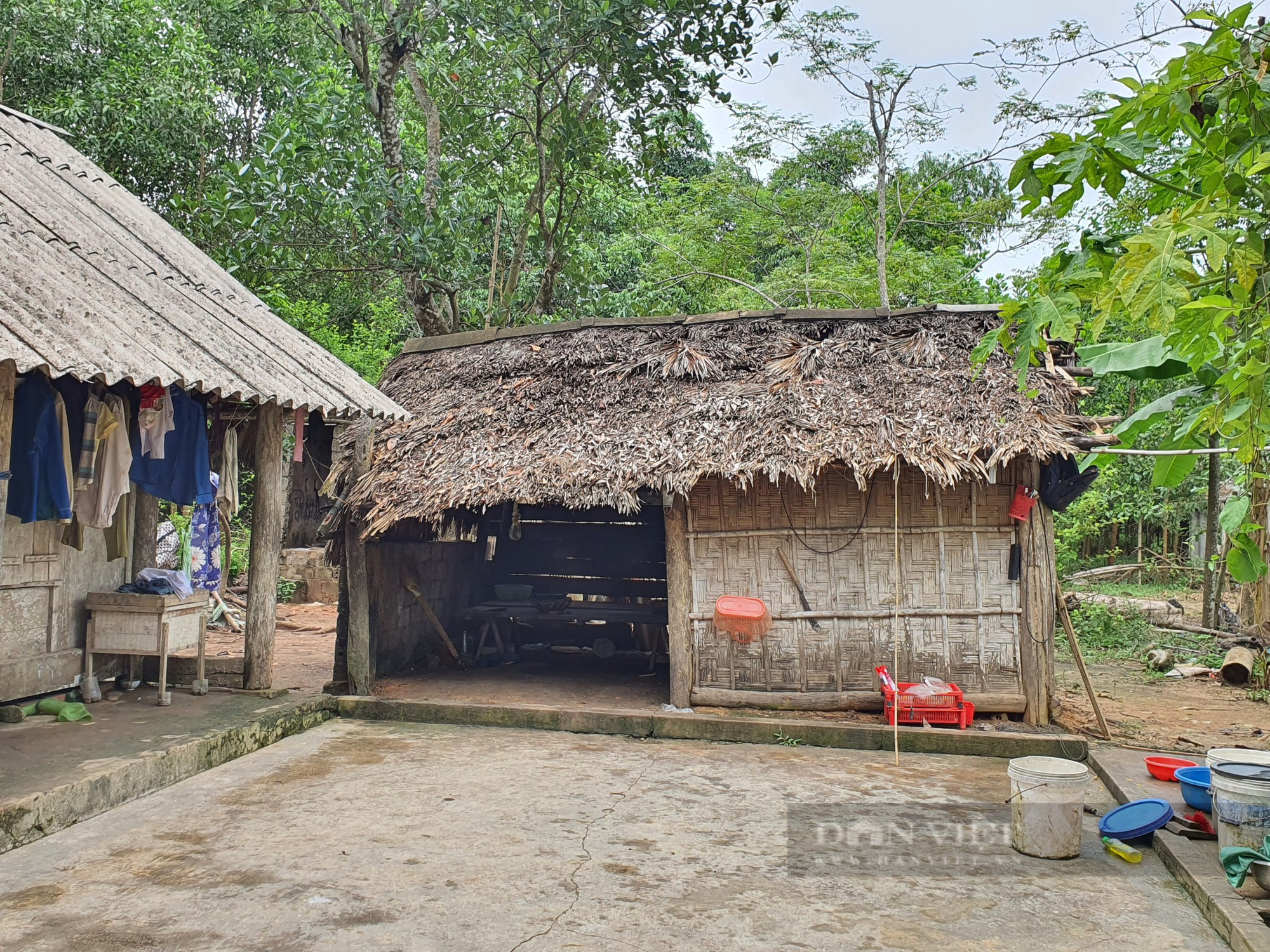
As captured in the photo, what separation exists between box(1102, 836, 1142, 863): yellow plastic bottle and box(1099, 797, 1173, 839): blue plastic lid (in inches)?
1.5

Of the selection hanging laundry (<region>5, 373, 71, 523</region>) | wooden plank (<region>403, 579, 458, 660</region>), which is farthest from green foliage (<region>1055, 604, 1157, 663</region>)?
hanging laundry (<region>5, 373, 71, 523</region>)

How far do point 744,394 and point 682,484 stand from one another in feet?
3.99

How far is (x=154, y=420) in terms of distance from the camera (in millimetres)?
6695

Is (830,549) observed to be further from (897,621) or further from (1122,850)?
(1122,850)

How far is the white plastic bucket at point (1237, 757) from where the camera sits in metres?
4.79

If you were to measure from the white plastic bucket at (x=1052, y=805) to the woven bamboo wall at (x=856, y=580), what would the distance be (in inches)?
107

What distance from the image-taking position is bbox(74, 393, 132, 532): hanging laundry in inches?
252

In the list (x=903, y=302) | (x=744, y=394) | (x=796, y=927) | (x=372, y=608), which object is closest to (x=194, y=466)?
(x=372, y=608)

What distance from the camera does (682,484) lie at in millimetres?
7410

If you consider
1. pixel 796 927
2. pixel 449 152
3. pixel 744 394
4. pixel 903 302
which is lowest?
pixel 796 927

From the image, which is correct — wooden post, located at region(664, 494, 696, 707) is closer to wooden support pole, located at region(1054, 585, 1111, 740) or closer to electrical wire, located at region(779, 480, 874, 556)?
electrical wire, located at region(779, 480, 874, 556)

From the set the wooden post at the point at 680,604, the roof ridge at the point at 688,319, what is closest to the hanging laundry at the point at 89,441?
the roof ridge at the point at 688,319

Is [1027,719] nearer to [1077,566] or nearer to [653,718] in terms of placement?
[653,718]

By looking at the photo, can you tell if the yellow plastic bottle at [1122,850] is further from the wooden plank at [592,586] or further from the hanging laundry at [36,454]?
the wooden plank at [592,586]
